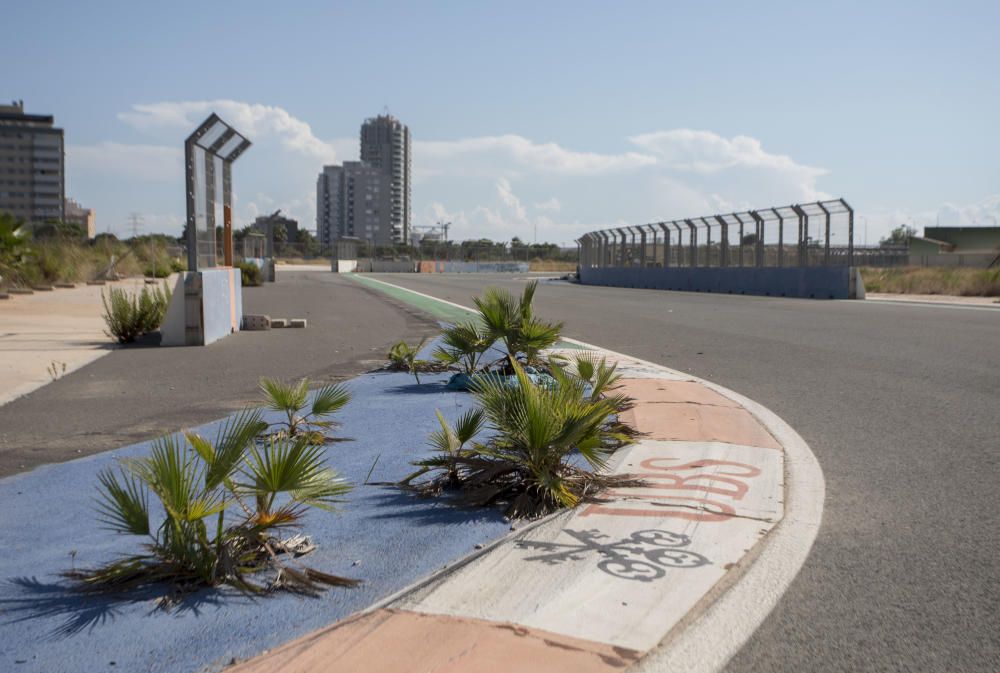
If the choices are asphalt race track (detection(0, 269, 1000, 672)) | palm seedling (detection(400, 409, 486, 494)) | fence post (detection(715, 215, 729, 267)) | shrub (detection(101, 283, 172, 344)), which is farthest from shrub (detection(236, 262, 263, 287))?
palm seedling (detection(400, 409, 486, 494))

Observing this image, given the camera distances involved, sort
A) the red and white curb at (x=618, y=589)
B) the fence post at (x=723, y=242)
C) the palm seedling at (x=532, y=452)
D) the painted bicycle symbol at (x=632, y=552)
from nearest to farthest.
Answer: the red and white curb at (x=618, y=589) → the painted bicycle symbol at (x=632, y=552) → the palm seedling at (x=532, y=452) → the fence post at (x=723, y=242)

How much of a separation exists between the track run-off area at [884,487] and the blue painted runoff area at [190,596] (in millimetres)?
1576

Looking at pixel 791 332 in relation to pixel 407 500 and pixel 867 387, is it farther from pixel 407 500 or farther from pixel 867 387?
pixel 407 500

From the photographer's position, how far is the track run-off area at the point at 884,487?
137 inches

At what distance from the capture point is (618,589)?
3869mm

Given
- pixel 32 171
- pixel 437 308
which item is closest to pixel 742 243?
pixel 437 308

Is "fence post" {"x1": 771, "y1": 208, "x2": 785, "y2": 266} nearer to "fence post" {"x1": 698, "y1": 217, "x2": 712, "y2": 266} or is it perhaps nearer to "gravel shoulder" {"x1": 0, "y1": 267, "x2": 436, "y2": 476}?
"fence post" {"x1": 698, "y1": 217, "x2": 712, "y2": 266}

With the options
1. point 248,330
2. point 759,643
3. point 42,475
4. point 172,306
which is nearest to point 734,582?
point 759,643

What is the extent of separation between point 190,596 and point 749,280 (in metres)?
34.3

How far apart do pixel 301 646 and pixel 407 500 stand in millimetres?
1985

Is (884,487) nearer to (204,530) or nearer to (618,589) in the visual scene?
(618,589)

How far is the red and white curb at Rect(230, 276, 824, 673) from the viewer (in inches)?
129

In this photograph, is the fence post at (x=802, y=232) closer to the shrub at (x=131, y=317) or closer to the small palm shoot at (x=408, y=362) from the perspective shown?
the shrub at (x=131, y=317)

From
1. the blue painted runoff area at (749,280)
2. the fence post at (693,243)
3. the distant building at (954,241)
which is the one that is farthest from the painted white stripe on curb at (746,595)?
the distant building at (954,241)
